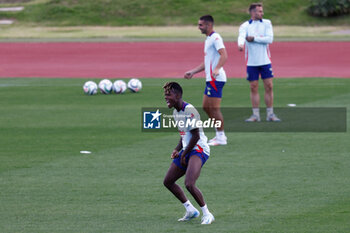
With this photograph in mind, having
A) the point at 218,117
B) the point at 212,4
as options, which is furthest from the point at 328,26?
the point at 218,117

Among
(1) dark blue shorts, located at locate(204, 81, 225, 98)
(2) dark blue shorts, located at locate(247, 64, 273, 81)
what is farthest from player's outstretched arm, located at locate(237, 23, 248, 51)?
(1) dark blue shorts, located at locate(204, 81, 225, 98)

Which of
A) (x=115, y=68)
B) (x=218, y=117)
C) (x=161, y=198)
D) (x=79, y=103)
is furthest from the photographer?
(x=115, y=68)

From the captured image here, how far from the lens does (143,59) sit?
3719 cm

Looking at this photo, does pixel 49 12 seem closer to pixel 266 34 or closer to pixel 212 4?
pixel 212 4

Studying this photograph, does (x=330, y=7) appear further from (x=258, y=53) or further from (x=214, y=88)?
(x=214, y=88)

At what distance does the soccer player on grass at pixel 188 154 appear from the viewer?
841 cm

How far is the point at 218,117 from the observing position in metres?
14.2

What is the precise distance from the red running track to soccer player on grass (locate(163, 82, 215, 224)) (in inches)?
835

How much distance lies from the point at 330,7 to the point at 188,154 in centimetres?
5267

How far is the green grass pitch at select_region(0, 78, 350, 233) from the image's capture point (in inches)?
339

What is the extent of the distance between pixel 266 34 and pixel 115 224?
9.33 metres

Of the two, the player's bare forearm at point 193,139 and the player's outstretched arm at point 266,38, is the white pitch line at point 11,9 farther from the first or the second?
the player's bare forearm at point 193,139

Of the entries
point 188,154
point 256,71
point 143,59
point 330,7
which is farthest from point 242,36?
point 330,7

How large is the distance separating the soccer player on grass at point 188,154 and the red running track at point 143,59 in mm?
21207
